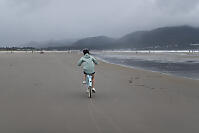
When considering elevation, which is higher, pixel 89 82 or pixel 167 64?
pixel 89 82

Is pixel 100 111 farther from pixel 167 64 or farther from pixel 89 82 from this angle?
pixel 167 64

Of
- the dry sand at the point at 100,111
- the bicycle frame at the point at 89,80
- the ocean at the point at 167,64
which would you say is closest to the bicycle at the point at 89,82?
the bicycle frame at the point at 89,80

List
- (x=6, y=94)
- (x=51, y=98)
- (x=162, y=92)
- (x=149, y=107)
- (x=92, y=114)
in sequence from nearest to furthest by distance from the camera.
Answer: (x=92, y=114) < (x=149, y=107) < (x=51, y=98) < (x=6, y=94) < (x=162, y=92)

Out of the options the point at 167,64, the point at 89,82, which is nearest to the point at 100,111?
the point at 89,82

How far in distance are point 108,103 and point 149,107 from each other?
1359 millimetres

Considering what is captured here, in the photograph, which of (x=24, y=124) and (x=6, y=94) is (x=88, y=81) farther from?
(x=24, y=124)

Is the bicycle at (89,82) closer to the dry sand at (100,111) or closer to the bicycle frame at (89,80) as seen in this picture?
the bicycle frame at (89,80)

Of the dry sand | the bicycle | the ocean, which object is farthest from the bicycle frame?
the ocean

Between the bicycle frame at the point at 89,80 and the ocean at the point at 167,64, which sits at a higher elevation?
the bicycle frame at the point at 89,80

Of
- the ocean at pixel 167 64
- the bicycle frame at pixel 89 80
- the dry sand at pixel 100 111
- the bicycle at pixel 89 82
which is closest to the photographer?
the dry sand at pixel 100 111

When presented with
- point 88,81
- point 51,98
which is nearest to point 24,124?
point 51,98

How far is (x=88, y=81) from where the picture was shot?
34.0ft

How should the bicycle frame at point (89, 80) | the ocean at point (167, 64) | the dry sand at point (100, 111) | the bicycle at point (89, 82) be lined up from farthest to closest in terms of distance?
the ocean at point (167, 64) → the bicycle frame at point (89, 80) → the bicycle at point (89, 82) → the dry sand at point (100, 111)

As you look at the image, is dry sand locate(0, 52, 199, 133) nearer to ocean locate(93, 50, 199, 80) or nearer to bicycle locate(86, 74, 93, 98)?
bicycle locate(86, 74, 93, 98)
